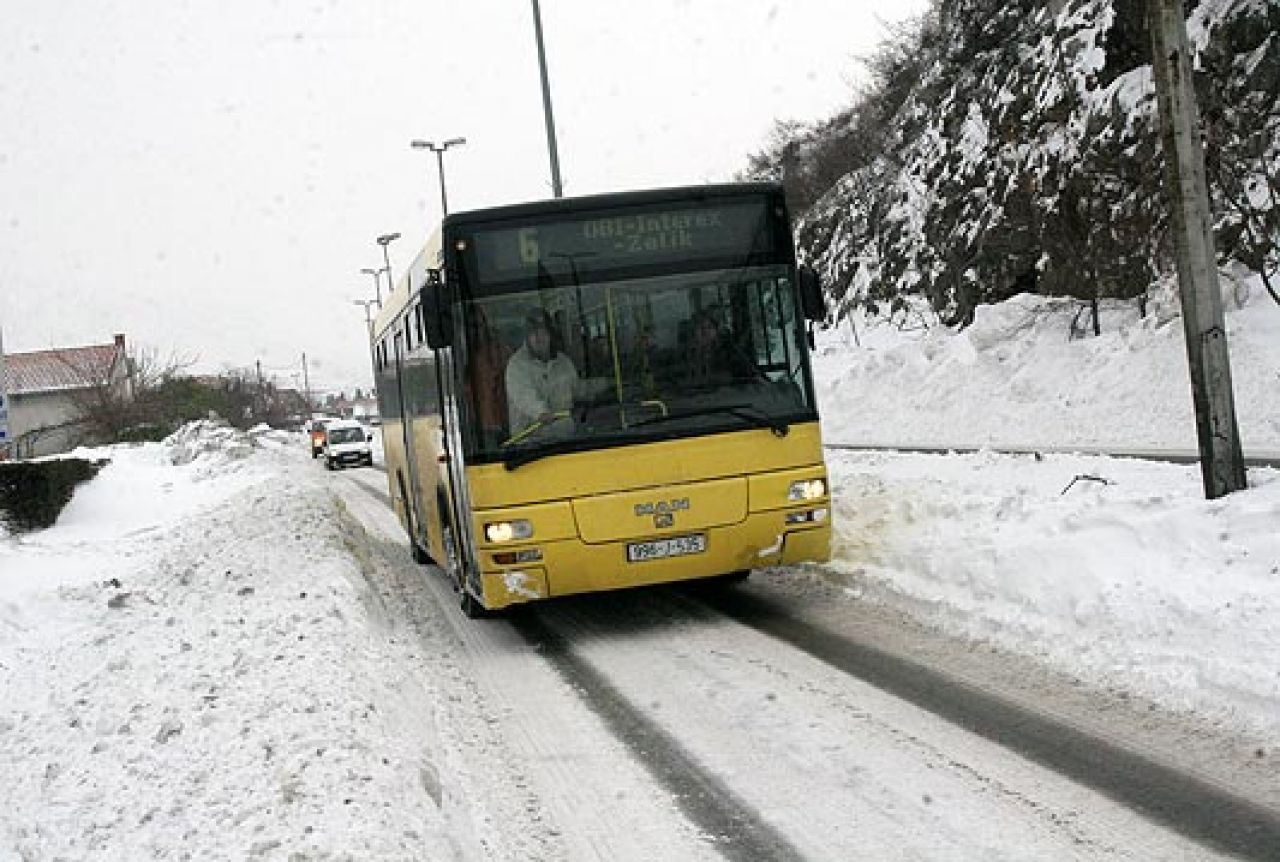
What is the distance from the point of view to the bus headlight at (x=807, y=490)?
8396 millimetres

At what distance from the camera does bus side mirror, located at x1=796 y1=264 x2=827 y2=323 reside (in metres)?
8.61

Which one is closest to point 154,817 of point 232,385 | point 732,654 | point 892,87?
point 732,654

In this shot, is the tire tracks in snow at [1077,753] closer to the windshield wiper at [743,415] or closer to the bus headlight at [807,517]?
the bus headlight at [807,517]

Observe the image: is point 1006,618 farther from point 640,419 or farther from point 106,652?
point 106,652

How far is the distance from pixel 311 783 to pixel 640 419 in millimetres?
4016

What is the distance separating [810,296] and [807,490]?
1.44 m

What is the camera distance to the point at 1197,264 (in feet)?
28.2

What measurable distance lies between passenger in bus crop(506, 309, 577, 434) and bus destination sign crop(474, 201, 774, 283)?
52cm

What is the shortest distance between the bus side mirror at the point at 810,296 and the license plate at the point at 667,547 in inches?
72.8

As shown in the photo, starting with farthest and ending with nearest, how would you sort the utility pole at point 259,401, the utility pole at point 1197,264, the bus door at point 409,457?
1. the utility pole at point 259,401
2. the bus door at point 409,457
3. the utility pole at point 1197,264

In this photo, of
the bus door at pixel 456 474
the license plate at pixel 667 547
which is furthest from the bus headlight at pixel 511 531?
the license plate at pixel 667 547

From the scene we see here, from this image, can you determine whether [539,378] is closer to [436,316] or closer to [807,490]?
[436,316]

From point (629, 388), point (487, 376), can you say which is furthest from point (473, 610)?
point (629, 388)

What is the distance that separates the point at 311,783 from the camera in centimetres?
480
